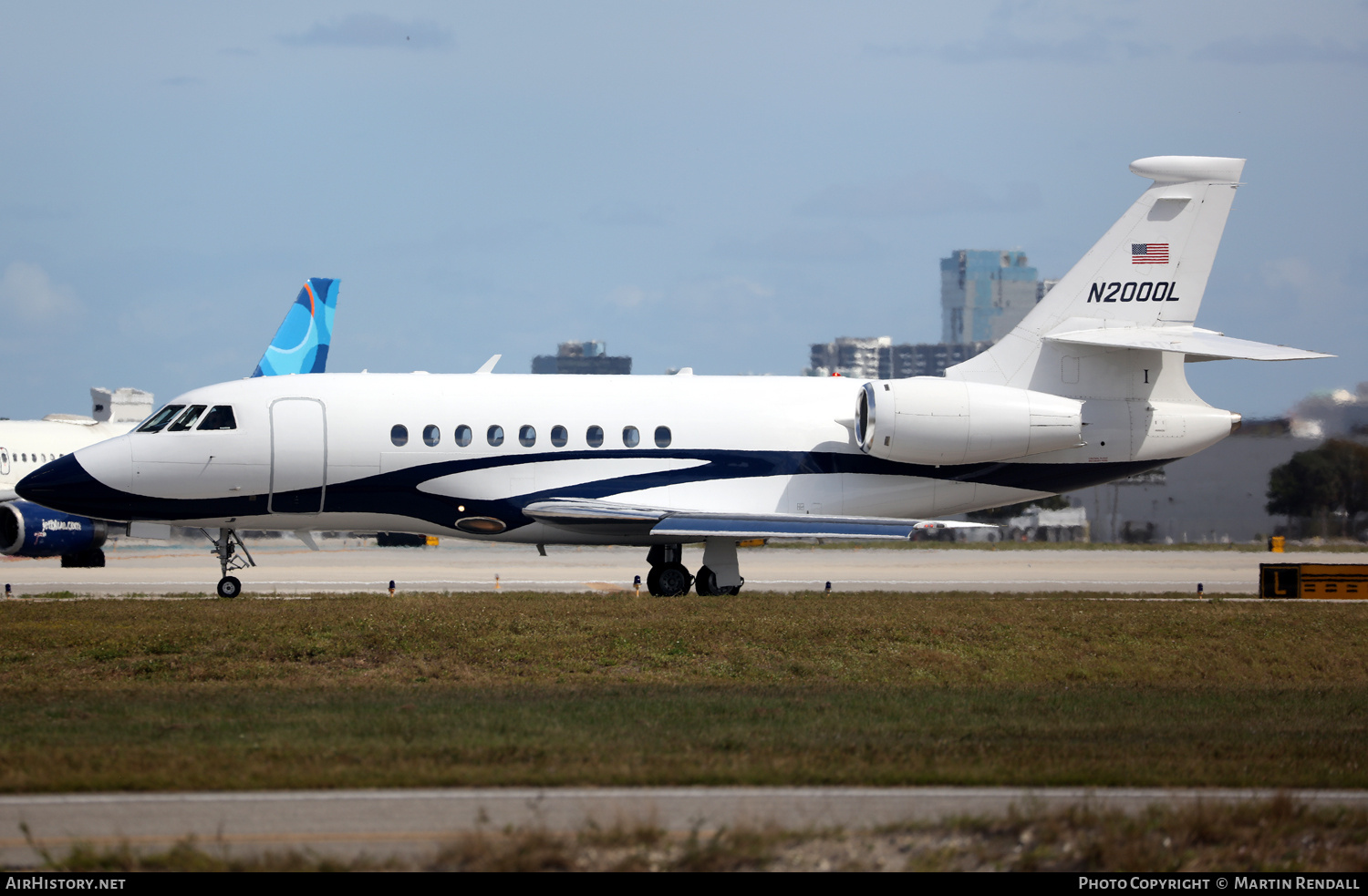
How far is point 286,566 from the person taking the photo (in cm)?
4284

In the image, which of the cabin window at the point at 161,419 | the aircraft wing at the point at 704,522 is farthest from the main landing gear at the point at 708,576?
the cabin window at the point at 161,419

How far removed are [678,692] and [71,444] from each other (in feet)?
116

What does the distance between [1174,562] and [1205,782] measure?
1466 inches

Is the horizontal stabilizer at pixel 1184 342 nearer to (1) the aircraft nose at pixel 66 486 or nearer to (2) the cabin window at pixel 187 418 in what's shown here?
(2) the cabin window at pixel 187 418

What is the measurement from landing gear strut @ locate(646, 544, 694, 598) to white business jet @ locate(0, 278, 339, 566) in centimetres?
1055

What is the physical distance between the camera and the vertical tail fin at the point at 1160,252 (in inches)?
1046

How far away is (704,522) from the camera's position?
25.0 meters

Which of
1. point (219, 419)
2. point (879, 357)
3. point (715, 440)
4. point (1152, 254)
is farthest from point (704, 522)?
point (879, 357)

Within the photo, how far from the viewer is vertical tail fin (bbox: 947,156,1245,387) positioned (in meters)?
26.6

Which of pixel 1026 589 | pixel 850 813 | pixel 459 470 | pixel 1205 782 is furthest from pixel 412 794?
pixel 1026 589

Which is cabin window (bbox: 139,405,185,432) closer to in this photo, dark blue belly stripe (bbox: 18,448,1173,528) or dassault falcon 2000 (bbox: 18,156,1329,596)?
dassault falcon 2000 (bbox: 18,156,1329,596)

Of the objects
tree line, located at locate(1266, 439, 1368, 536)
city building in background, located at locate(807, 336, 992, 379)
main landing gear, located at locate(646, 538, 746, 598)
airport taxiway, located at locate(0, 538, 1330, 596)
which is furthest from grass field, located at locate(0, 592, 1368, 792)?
city building in background, located at locate(807, 336, 992, 379)

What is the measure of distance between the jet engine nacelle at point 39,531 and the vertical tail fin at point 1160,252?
23100mm

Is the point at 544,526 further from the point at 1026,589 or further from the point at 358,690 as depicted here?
the point at 1026,589
